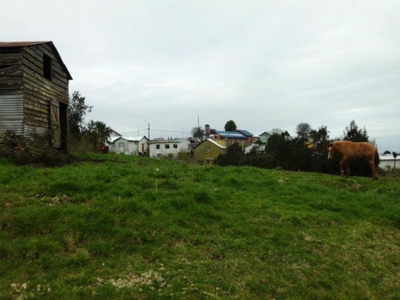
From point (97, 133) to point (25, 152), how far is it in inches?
922

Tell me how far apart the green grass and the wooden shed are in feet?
16.0

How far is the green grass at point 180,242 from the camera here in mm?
3354

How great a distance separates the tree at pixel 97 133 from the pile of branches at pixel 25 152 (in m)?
17.0

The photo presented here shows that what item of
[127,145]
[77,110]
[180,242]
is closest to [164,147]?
[127,145]

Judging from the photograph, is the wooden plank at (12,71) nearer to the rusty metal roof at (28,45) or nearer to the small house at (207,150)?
the rusty metal roof at (28,45)

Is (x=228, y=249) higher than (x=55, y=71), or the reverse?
(x=55, y=71)

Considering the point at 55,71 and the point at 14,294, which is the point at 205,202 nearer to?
the point at 14,294

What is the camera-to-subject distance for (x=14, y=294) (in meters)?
2.91

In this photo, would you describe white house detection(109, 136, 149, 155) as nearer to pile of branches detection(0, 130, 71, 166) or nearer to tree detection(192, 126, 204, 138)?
tree detection(192, 126, 204, 138)

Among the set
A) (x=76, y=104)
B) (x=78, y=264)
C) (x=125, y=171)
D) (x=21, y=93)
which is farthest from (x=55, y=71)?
(x=76, y=104)

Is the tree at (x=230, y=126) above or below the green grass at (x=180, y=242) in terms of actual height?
above

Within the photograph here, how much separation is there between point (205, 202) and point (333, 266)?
2.75 m

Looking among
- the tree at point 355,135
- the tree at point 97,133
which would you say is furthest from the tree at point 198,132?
the tree at point 355,135

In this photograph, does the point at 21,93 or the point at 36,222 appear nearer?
the point at 36,222
